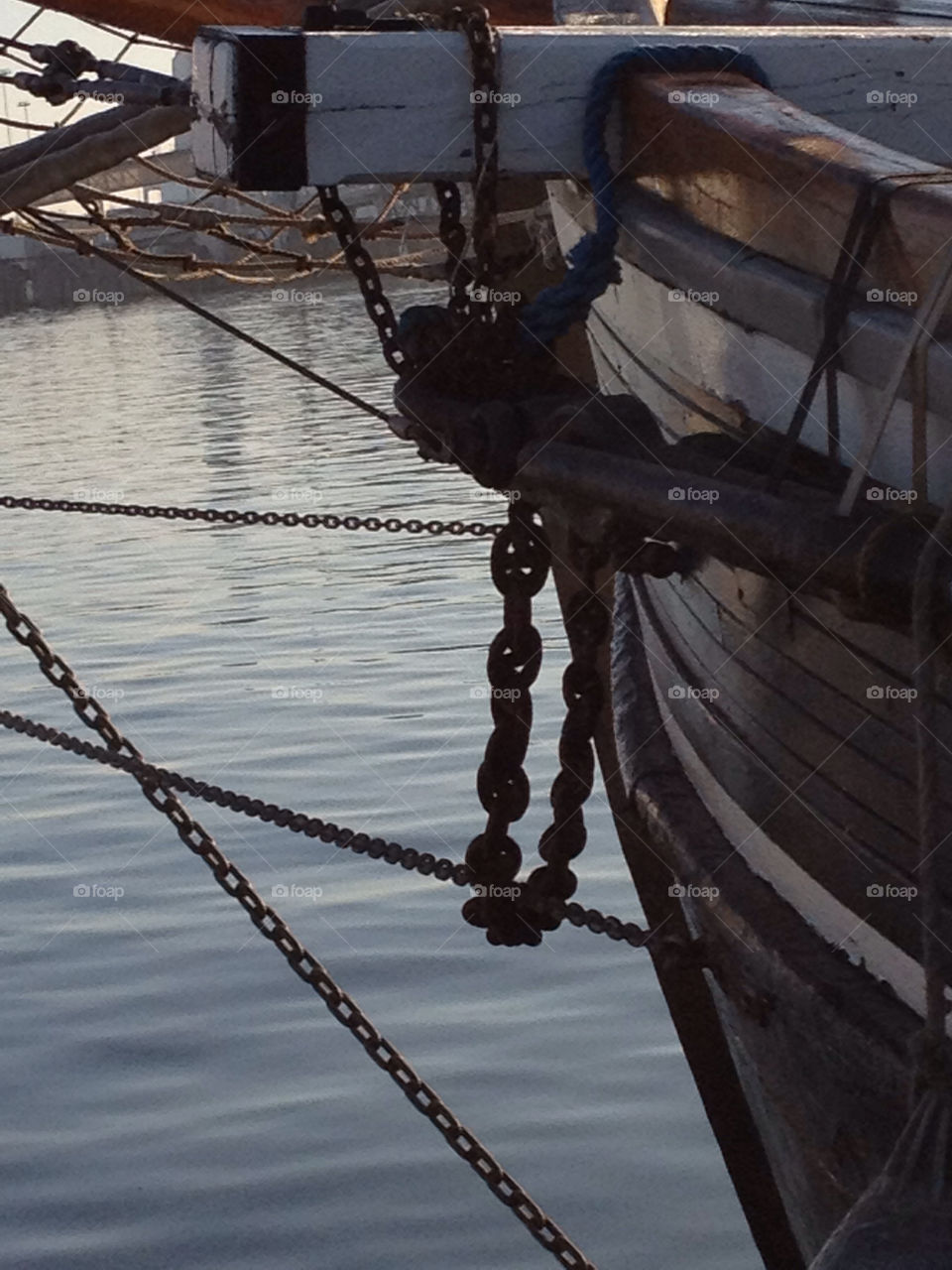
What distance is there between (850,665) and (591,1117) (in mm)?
4211

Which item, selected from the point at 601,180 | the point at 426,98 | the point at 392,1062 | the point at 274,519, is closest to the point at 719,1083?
the point at 392,1062

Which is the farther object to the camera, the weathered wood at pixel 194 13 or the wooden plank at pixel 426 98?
the weathered wood at pixel 194 13

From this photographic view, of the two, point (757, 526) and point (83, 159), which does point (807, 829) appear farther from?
point (83, 159)

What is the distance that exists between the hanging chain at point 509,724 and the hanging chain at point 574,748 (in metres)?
0.04

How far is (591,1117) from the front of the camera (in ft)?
22.1

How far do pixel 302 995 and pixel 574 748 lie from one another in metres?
4.84

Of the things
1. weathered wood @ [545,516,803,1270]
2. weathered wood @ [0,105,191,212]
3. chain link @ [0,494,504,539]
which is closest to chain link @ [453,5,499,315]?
weathered wood @ [545,516,803,1270]

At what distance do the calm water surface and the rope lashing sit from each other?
331 cm

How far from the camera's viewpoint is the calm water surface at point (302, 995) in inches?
245

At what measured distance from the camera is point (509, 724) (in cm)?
339

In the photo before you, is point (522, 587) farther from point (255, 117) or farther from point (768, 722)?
point (255, 117)

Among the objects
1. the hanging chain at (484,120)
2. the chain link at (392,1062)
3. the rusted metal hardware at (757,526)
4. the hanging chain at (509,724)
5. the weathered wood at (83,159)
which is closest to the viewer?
the rusted metal hardware at (757,526)

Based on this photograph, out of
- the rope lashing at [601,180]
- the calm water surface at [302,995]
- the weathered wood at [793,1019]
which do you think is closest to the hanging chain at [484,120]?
the rope lashing at [601,180]

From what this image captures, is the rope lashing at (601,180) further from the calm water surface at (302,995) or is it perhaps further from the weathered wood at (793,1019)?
the calm water surface at (302,995)
